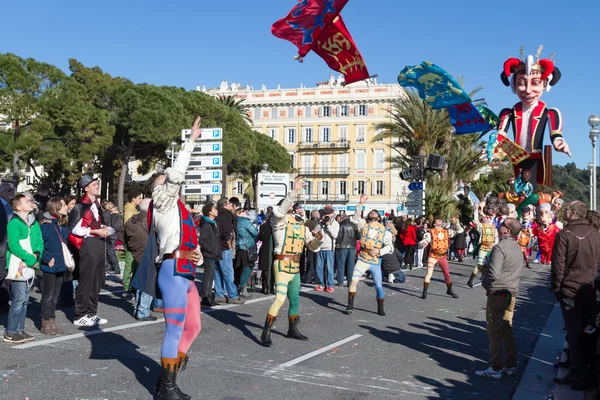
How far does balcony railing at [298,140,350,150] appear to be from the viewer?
84.1 meters

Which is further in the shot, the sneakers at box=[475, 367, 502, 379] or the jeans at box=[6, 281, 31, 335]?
the jeans at box=[6, 281, 31, 335]

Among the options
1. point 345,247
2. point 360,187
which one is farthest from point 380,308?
point 360,187

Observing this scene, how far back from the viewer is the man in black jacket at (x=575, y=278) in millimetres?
6457

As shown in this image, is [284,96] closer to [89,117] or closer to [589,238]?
[89,117]

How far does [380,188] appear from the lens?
8312 cm

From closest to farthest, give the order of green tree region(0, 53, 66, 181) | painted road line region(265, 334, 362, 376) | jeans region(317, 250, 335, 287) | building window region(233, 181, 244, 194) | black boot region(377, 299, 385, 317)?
painted road line region(265, 334, 362, 376) → black boot region(377, 299, 385, 317) → jeans region(317, 250, 335, 287) → green tree region(0, 53, 66, 181) → building window region(233, 181, 244, 194)

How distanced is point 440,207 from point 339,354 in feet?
69.9

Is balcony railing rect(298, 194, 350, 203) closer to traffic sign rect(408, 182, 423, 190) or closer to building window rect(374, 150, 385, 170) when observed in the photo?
building window rect(374, 150, 385, 170)

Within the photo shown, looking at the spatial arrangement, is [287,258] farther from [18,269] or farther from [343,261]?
[343,261]

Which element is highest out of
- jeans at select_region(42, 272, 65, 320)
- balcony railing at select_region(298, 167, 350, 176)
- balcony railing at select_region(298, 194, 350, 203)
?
balcony railing at select_region(298, 167, 350, 176)

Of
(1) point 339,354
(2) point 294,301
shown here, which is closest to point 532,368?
(1) point 339,354

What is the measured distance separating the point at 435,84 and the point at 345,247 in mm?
4355

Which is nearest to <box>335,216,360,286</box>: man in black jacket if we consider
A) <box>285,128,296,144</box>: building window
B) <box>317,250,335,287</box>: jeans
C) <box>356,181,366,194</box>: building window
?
<box>317,250,335,287</box>: jeans

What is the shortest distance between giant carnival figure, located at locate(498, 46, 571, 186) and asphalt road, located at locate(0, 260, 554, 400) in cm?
513
